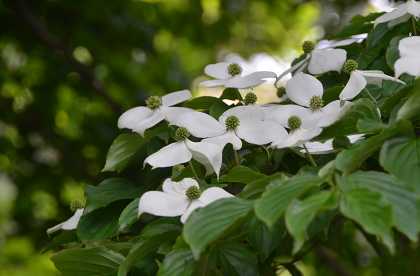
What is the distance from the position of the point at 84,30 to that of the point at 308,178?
1511 millimetres

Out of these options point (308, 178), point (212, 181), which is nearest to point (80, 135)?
point (212, 181)

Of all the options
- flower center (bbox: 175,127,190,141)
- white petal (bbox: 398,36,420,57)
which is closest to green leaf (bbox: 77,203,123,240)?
flower center (bbox: 175,127,190,141)

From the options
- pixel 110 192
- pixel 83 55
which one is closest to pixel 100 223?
pixel 110 192

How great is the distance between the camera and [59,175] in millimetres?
1909

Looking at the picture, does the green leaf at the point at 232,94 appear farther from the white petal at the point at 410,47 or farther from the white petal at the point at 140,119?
the white petal at the point at 410,47

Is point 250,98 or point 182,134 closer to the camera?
point 182,134

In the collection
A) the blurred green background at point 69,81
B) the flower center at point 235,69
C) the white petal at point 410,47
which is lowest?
the blurred green background at point 69,81

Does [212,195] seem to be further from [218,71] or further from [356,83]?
[218,71]

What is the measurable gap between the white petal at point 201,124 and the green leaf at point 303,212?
8.7 inches

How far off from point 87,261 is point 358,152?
290 mm

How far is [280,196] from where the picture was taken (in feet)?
1.71

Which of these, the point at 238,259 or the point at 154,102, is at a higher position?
the point at 154,102

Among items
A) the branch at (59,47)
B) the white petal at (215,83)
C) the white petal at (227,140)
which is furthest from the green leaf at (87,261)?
the branch at (59,47)

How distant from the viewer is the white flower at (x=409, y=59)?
0.62m
